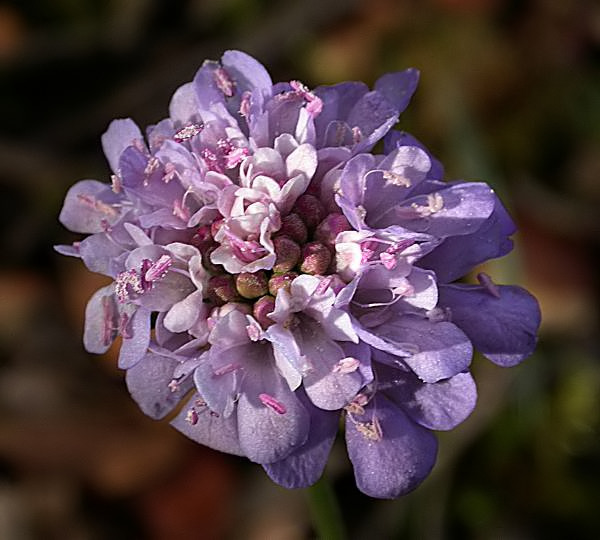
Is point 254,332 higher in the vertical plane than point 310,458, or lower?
higher

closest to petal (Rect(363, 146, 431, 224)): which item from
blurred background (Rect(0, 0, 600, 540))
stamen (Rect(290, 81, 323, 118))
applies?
stamen (Rect(290, 81, 323, 118))

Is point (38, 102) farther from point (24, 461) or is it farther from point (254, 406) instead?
point (254, 406)

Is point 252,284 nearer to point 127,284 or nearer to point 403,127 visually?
point 127,284

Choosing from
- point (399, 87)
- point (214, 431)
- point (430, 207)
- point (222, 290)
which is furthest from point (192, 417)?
point (399, 87)

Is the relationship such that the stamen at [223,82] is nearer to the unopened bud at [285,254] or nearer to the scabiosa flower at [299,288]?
the scabiosa flower at [299,288]

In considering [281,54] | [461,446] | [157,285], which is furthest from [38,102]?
[157,285]

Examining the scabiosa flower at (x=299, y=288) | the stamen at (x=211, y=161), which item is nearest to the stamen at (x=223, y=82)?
the scabiosa flower at (x=299, y=288)
